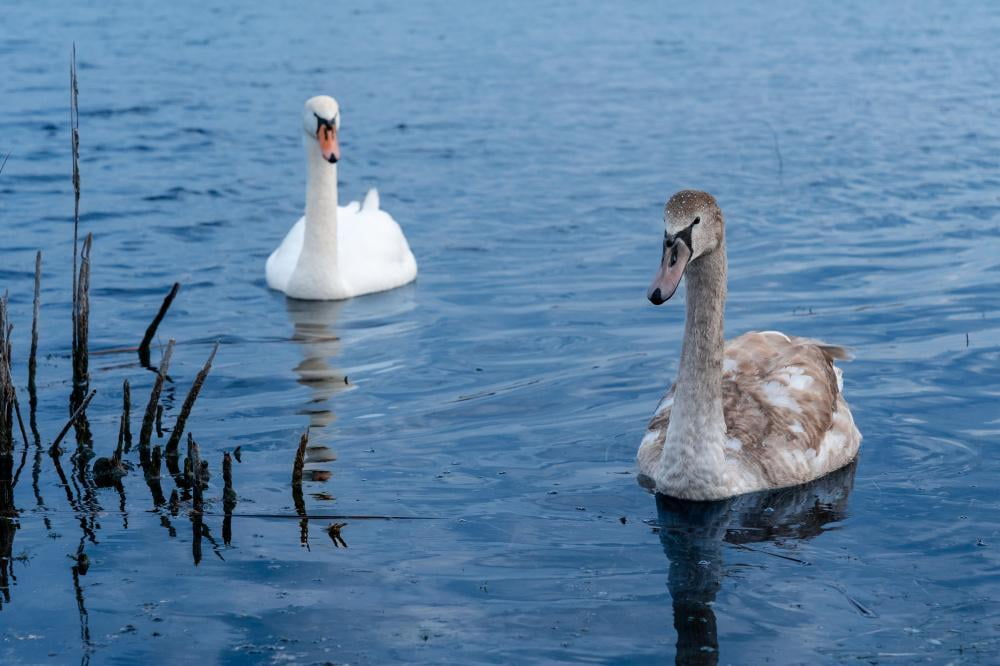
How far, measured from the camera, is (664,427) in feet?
27.0

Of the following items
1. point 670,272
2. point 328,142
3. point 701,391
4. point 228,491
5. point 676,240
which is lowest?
point 228,491

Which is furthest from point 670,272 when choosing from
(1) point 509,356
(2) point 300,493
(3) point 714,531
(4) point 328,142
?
(4) point 328,142

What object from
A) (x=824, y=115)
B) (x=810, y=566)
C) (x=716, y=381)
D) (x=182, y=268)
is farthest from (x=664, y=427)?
(x=824, y=115)

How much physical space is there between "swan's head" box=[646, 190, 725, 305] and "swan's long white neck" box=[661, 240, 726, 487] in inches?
11.2

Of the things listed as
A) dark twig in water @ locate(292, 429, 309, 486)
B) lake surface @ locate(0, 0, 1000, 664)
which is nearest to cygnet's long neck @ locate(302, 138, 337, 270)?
lake surface @ locate(0, 0, 1000, 664)

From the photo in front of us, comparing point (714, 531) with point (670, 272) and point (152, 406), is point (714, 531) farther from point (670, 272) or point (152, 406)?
point (152, 406)

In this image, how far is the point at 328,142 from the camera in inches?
496

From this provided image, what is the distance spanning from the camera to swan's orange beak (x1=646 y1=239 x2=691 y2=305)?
6754 millimetres

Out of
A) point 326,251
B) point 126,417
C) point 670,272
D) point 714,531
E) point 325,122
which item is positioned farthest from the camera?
point 325,122

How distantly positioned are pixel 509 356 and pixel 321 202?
9.83 feet

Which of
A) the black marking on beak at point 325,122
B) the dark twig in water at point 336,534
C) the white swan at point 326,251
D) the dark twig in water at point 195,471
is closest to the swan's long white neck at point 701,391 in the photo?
the dark twig in water at point 336,534

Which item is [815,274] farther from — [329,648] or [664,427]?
[329,648]

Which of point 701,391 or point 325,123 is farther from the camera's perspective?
point 325,123

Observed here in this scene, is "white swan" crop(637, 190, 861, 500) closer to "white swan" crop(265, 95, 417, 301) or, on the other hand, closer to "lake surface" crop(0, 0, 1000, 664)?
"lake surface" crop(0, 0, 1000, 664)
